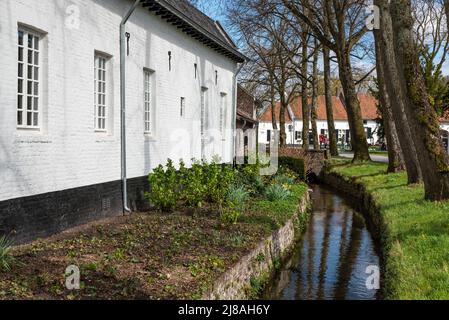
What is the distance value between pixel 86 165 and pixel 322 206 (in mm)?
10435

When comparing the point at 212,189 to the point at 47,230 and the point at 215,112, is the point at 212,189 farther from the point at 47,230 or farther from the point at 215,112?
the point at 215,112

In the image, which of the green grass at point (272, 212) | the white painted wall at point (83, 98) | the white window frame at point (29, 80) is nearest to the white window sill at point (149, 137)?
the white painted wall at point (83, 98)

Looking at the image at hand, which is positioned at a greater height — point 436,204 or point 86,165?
point 86,165

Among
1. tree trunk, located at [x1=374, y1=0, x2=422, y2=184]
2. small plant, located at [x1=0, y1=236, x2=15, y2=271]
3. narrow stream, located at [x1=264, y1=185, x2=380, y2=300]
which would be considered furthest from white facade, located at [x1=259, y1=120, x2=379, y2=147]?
small plant, located at [x1=0, y1=236, x2=15, y2=271]

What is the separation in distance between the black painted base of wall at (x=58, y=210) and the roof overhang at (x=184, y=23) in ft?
12.9

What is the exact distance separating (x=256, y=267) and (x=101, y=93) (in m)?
4.84

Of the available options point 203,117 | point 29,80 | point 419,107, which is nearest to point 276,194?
point 419,107

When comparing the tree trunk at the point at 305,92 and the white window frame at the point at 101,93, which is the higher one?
the tree trunk at the point at 305,92

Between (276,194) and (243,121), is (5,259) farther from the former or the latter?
(243,121)

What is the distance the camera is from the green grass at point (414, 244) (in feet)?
22.0

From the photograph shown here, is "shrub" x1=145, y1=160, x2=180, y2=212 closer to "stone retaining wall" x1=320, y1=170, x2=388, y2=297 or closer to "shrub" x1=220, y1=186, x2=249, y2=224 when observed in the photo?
"shrub" x1=220, y1=186, x2=249, y2=224

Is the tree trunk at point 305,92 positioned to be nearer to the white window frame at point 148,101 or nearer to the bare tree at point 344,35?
the bare tree at point 344,35
